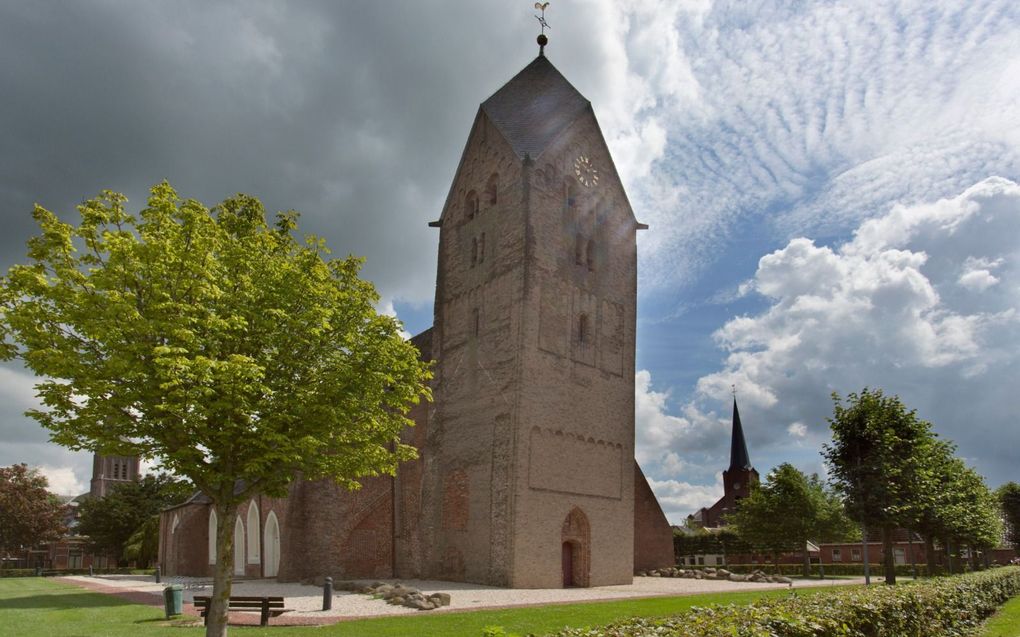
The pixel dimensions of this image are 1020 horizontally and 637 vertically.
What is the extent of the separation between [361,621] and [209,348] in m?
8.74

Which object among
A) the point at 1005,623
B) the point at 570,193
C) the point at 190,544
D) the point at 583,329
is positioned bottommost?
A: the point at 190,544

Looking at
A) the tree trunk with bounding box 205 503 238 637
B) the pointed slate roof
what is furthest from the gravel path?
the pointed slate roof

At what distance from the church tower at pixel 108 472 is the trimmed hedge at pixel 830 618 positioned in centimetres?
12185

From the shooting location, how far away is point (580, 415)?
33656 mm

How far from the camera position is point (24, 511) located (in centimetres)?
6638

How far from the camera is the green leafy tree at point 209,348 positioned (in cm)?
1228

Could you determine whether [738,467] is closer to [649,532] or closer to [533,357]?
[649,532]

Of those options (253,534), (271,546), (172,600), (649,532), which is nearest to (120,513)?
(253,534)

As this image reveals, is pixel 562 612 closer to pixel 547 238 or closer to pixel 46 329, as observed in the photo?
pixel 46 329

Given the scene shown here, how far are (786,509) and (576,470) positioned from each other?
2196cm

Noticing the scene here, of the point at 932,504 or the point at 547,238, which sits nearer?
the point at 932,504

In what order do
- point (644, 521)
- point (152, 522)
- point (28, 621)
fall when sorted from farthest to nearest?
point (152, 522) < point (644, 521) < point (28, 621)

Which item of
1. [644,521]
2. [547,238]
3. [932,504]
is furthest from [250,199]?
[644,521]

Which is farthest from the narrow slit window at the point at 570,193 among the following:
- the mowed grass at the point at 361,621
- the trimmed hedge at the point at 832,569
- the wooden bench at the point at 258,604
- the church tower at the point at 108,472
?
the church tower at the point at 108,472
